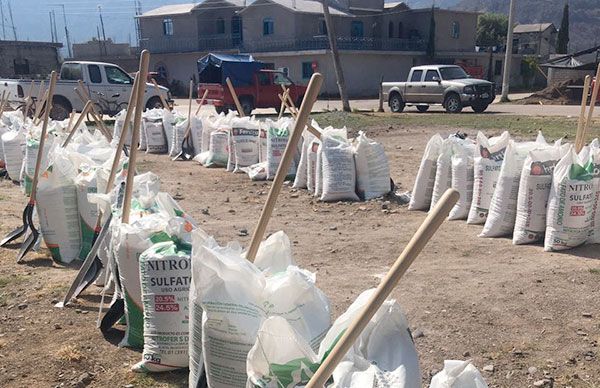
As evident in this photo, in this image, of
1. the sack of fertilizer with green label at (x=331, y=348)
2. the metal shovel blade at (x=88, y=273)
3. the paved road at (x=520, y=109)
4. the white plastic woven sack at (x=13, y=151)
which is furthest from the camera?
the paved road at (x=520, y=109)

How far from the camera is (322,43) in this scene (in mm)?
33469

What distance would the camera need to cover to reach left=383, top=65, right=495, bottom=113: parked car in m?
18.5

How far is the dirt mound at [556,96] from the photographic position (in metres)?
23.2

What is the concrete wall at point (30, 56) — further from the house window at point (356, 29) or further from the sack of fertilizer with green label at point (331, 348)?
the sack of fertilizer with green label at point (331, 348)

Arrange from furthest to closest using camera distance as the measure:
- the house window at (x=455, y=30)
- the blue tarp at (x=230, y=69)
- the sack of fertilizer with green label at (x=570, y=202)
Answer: the house window at (x=455, y=30) → the blue tarp at (x=230, y=69) → the sack of fertilizer with green label at (x=570, y=202)

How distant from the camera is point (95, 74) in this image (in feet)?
54.4

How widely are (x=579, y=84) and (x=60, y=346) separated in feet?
81.9

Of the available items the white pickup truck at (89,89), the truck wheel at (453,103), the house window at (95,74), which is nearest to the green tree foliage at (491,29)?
the truck wheel at (453,103)

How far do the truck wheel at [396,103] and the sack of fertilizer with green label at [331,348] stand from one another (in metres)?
18.8

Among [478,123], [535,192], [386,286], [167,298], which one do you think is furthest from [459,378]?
[478,123]

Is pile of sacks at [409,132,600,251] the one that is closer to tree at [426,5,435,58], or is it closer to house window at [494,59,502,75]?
tree at [426,5,435,58]

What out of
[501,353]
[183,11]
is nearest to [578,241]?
[501,353]

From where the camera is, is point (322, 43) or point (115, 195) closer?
point (115, 195)

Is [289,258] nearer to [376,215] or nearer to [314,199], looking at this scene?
[376,215]
